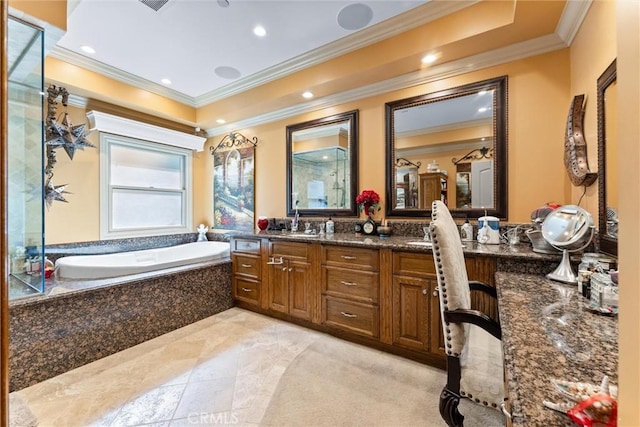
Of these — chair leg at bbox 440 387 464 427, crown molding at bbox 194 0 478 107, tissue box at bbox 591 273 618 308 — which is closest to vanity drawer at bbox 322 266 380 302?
chair leg at bbox 440 387 464 427

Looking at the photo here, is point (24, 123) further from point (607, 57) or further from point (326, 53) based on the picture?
point (607, 57)

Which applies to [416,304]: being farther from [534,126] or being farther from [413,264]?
[534,126]

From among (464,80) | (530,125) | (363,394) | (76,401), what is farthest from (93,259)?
(530,125)

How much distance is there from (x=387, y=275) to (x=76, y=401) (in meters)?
2.25

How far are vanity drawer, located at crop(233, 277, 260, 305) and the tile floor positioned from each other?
46 cm

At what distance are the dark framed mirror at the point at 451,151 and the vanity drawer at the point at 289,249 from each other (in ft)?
3.27

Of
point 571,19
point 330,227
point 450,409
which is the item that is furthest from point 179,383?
point 571,19

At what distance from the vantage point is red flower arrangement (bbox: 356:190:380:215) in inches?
109

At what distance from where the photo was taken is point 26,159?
206 centimetres

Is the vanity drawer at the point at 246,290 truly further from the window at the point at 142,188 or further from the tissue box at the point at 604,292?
the tissue box at the point at 604,292

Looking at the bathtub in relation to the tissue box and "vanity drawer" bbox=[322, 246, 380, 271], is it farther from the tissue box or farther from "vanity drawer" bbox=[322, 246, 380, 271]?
the tissue box

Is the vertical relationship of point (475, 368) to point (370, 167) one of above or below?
below

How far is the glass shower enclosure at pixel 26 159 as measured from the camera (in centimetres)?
191

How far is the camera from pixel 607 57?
1.45 m
